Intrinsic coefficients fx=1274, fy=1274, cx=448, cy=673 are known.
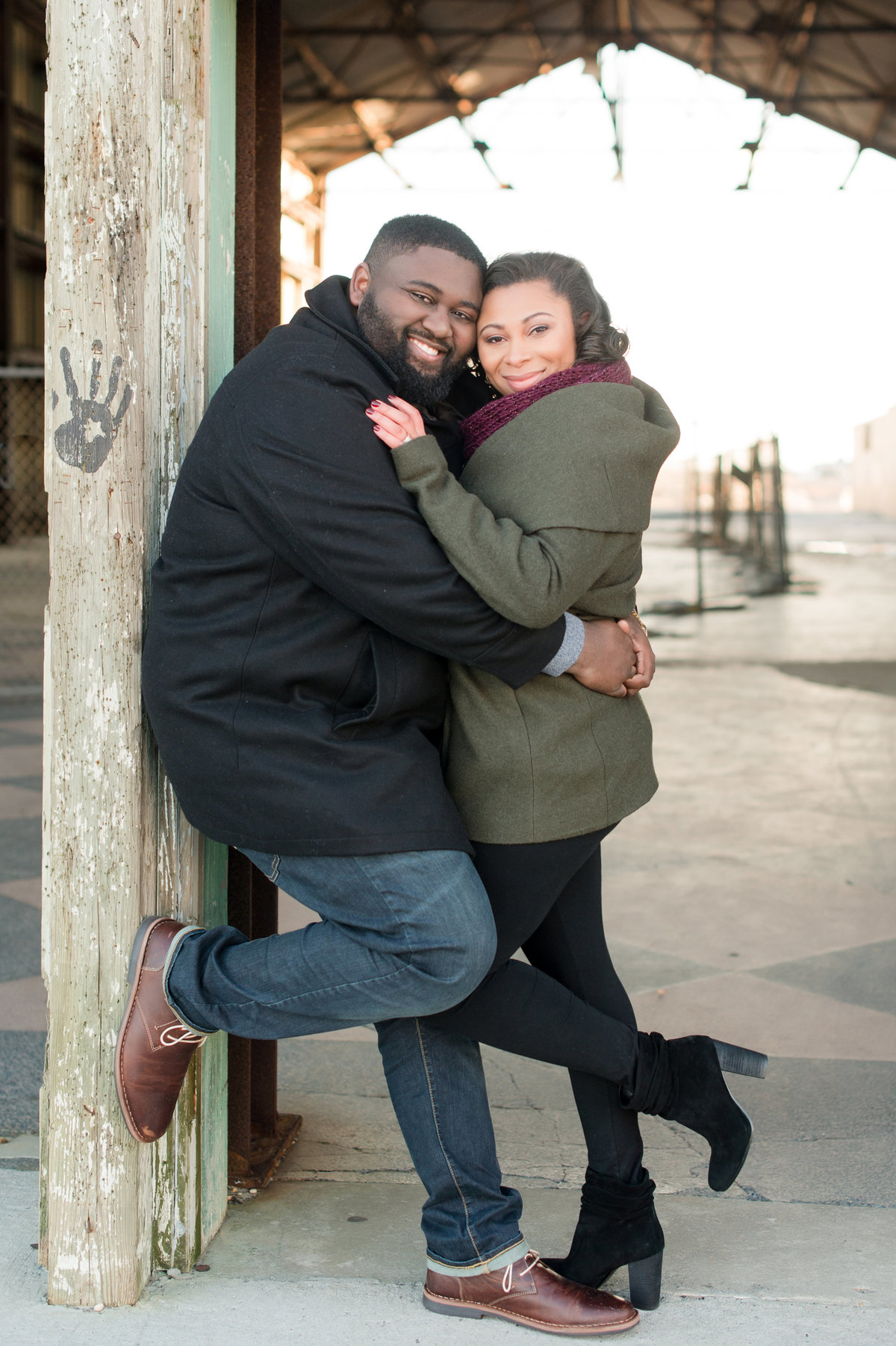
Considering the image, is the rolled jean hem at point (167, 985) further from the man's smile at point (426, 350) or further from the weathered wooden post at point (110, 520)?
the man's smile at point (426, 350)

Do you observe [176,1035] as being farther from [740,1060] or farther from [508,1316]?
[740,1060]

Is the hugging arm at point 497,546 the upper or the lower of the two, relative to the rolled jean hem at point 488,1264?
upper

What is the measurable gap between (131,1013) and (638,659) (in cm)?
104

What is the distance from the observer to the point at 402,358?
2096 mm

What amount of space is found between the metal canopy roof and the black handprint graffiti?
17.4 metres

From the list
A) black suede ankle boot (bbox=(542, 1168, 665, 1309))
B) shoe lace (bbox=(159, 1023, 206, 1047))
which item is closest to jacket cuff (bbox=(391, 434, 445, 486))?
shoe lace (bbox=(159, 1023, 206, 1047))

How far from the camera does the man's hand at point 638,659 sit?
86.5 inches

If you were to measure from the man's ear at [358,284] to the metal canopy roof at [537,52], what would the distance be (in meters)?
17.3

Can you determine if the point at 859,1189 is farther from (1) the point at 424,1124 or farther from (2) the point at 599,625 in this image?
(2) the point at 599,625

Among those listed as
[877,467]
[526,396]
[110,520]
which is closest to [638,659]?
[526,396]

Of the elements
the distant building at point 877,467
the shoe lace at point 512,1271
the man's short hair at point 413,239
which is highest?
the distant building at point 877,467

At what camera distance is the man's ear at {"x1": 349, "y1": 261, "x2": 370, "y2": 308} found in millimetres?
2094

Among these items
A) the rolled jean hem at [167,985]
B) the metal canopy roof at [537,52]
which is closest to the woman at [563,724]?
the rolled jean hem at [167,985]

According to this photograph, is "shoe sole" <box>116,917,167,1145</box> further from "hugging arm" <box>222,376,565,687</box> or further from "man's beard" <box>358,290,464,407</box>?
"man's beard" <box>358,290,464,407</box>
